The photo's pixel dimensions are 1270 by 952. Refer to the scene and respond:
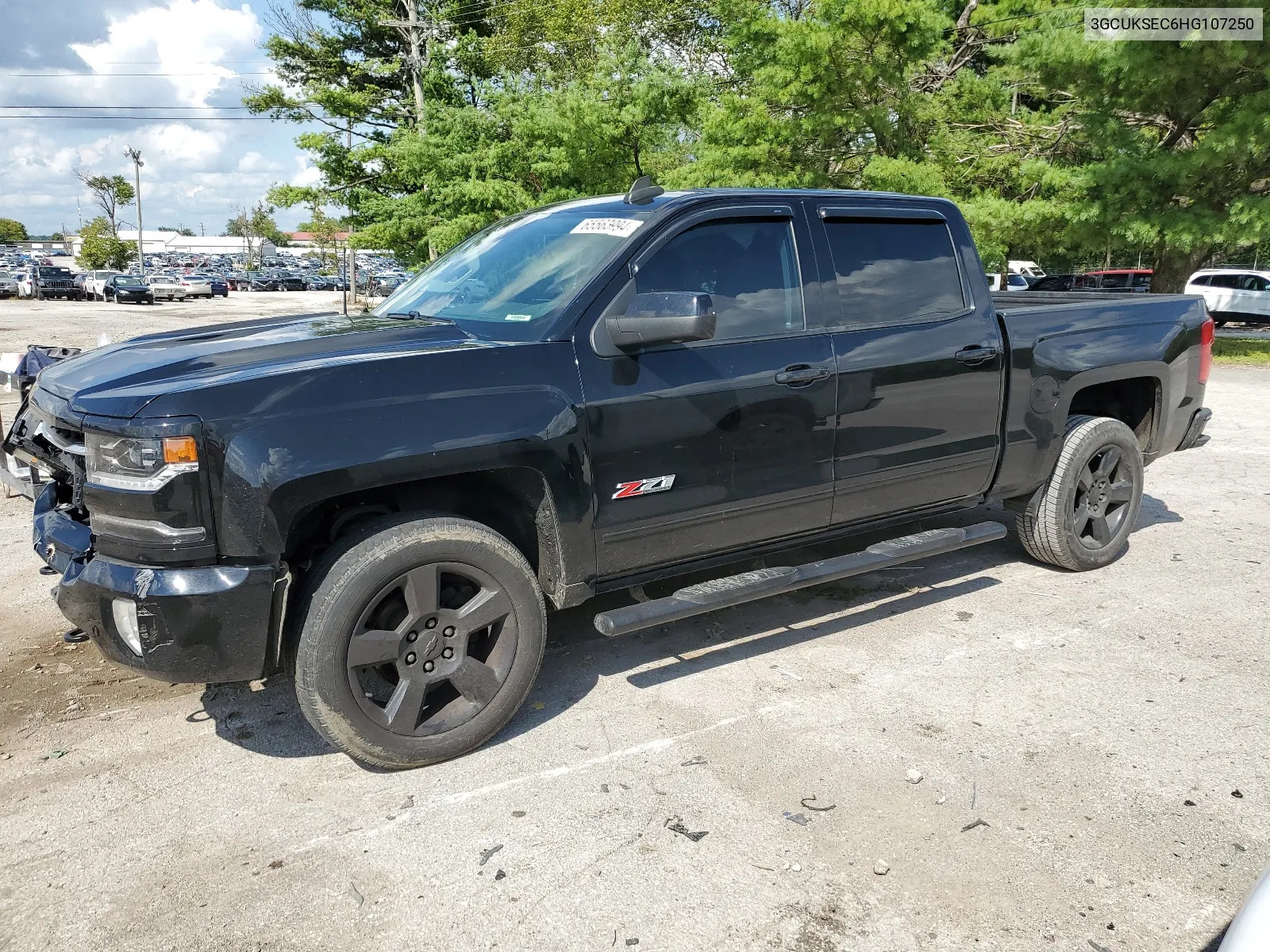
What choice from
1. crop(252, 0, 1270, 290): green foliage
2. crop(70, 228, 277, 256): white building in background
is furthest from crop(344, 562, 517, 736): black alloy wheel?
crop(70, 228, 277, 256): white building in background

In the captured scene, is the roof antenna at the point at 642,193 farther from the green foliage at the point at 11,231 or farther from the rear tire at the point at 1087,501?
the green foliage at the point at 11,231

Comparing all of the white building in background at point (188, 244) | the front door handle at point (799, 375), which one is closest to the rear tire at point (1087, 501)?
the front door handle at point (799, 375)

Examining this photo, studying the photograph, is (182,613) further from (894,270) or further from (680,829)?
(894,270)

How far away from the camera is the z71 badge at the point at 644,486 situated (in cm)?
349

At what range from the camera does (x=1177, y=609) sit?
187 inches

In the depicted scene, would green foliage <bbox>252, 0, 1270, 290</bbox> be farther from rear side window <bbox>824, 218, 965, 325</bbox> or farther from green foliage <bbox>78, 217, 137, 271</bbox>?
green foliage <bbox>78, 217, 137, 271</bbox>

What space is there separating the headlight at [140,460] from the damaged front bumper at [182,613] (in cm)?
27

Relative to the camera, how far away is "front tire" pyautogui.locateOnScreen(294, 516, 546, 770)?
9.87 ft

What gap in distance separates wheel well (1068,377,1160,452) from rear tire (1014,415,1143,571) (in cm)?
15

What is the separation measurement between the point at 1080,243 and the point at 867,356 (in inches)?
645

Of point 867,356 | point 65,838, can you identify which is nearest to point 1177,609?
point 867,356

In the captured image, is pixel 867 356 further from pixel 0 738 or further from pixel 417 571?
pixel 0 738

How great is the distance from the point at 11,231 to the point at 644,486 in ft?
577

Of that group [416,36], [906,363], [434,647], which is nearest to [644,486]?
[434,647]
